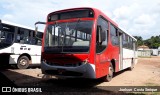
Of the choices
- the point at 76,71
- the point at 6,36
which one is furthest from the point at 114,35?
the point at 6,36

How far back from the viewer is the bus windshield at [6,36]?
14.2 meters

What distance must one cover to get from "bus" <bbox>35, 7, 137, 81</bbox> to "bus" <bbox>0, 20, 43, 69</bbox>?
392cm

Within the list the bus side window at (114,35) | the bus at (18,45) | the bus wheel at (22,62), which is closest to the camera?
the bus side window at (114,35)

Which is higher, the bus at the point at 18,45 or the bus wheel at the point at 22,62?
the bus at the point at 18,45

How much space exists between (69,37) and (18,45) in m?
6.92

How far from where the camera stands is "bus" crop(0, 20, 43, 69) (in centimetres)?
1436

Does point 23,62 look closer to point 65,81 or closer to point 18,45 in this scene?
point 18,45

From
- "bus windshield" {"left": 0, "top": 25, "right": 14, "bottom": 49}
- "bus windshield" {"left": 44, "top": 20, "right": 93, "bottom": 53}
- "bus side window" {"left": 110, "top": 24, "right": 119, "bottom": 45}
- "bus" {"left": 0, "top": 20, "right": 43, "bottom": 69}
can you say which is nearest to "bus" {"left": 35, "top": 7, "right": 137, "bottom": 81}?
"bus windshield" {"left": 44, "top": 20, "right": 93, "bottom": 53}

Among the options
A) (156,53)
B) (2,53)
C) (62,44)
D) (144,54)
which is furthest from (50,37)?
(156,53)

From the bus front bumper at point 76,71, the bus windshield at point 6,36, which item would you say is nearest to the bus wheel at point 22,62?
the bus windshield at point 6,36

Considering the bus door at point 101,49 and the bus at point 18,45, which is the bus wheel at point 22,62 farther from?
the bus door at point 101,49

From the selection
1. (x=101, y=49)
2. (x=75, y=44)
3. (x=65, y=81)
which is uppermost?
(x=75, y=44)

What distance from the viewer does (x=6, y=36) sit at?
14.5m

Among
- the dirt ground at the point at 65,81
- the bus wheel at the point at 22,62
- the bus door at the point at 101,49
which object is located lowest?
the dirt ground at the point at 65,81
